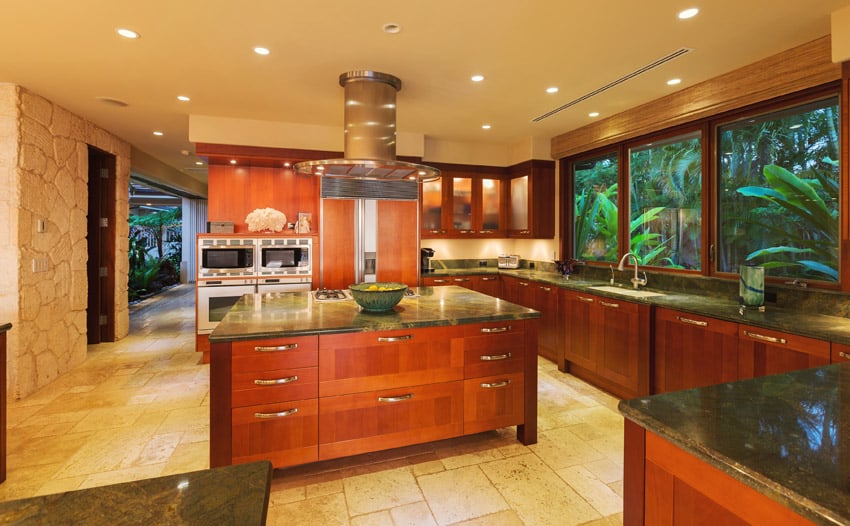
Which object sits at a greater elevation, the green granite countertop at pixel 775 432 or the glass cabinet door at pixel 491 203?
the glass cabinet door at pixel 491 203

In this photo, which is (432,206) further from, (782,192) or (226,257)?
(782,192)

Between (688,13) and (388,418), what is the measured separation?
287 centimetres

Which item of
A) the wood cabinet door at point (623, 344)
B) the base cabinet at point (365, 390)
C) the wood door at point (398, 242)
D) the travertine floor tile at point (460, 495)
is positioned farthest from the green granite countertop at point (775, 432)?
the wood door at point (398, 242)

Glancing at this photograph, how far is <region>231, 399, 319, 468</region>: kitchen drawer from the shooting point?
211 centimetres

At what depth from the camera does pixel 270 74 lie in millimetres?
3250

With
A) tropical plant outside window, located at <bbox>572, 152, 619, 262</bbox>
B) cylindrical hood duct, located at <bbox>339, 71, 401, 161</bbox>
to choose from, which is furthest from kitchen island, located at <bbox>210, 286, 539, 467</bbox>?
tropical plant outside window, located at <bbox>572, 152, 619, 262</bbox>

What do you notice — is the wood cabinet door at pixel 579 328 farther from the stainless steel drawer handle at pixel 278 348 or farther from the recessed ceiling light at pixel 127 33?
the recessed ceiling light at pixel 127 33

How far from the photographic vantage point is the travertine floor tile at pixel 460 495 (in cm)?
202

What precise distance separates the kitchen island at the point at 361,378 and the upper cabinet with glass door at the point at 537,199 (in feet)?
9.04

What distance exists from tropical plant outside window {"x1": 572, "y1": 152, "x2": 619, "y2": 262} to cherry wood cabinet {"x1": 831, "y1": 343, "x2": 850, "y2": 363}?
8.00ft

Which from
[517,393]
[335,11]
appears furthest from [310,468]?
[335,11]

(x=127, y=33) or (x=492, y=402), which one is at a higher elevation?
(x=127, y=33)

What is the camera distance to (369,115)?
10.2 feet

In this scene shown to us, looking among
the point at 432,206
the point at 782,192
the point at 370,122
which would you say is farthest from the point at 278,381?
the point at 432,206
